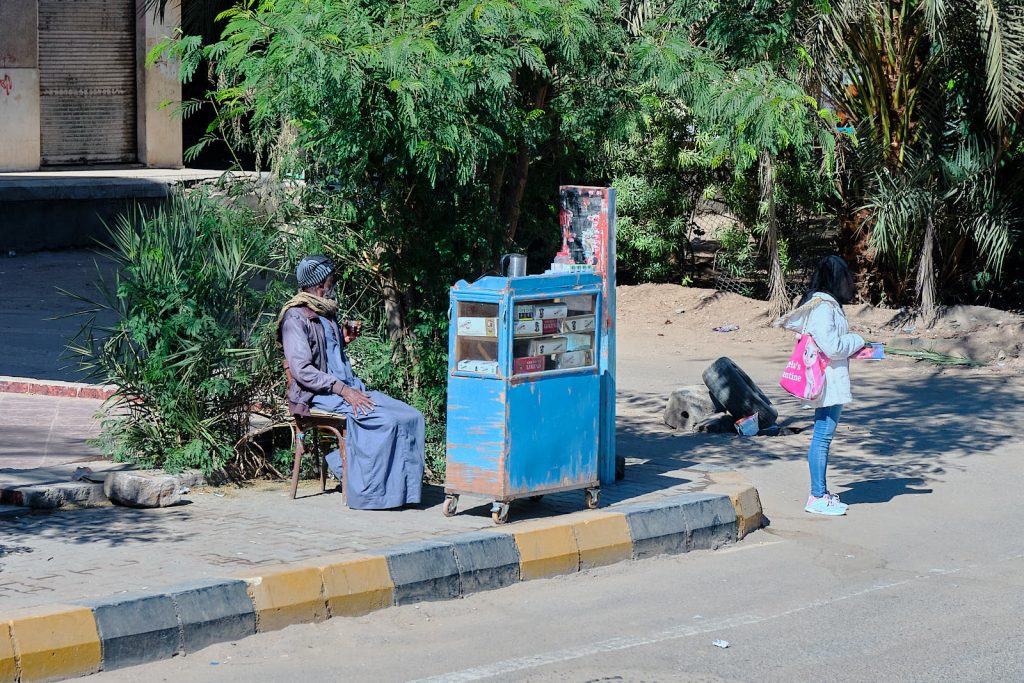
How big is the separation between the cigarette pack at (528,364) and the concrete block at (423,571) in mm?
1093

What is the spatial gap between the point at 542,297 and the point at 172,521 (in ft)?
7.47

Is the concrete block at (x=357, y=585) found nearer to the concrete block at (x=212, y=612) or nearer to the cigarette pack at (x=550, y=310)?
the concrete block at (x=212, y=612)

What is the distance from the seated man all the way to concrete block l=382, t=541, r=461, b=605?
33.3 inches

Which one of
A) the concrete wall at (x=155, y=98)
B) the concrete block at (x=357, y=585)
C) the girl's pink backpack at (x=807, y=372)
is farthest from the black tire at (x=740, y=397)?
the concrete wall at (x=155, y=98)

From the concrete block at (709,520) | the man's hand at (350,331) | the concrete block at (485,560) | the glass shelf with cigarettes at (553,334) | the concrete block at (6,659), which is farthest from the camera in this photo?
the man's hand at (350,331)

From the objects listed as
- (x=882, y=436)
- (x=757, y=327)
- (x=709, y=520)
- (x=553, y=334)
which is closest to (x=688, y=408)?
(x=882, y=436)

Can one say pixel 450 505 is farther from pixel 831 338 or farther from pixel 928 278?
pixel 928 278

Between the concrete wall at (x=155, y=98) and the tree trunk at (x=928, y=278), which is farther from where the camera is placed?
the concrete wall at (x=155, y=98)

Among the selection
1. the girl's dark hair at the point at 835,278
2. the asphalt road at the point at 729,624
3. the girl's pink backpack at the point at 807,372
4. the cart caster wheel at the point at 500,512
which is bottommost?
the asphalt road at the point at 729,624

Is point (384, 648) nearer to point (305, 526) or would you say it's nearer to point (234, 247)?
point (305, 526)

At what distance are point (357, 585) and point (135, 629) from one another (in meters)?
1.10

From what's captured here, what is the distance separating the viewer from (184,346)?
793cm

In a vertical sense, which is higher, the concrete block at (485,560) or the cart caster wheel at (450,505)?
the cart caster wheel at (450,505)

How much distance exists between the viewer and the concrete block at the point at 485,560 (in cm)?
660
